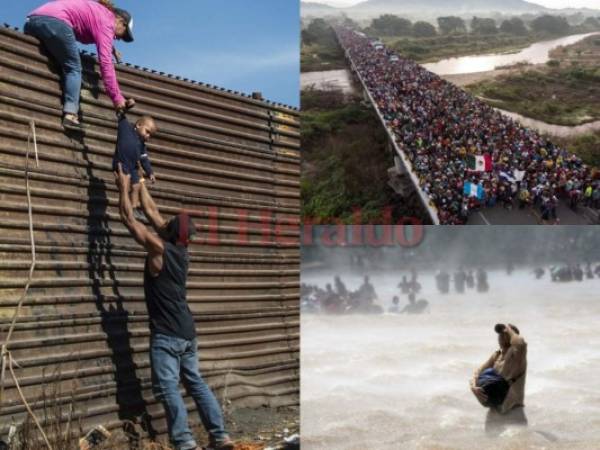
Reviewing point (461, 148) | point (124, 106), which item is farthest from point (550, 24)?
point (124, 106)

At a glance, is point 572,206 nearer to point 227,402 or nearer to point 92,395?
point 227,402

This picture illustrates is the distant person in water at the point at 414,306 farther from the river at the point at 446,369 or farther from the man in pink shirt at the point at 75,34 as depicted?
the man in pink shirt at the point at 75,34

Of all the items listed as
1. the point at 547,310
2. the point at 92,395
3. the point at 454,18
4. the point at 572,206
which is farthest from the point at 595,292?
the point at 92,395

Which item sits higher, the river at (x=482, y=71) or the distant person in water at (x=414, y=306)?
the river at (x=482, y=71)

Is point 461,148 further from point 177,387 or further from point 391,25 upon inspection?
point 177,387

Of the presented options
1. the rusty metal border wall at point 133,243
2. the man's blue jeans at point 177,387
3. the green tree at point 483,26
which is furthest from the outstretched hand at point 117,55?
the green tree at point 483,26

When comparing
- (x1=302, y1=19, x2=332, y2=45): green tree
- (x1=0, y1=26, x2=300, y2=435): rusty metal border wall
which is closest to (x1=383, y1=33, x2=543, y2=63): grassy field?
(x1=302, y1=19, x2=332, y2=45): green tree
